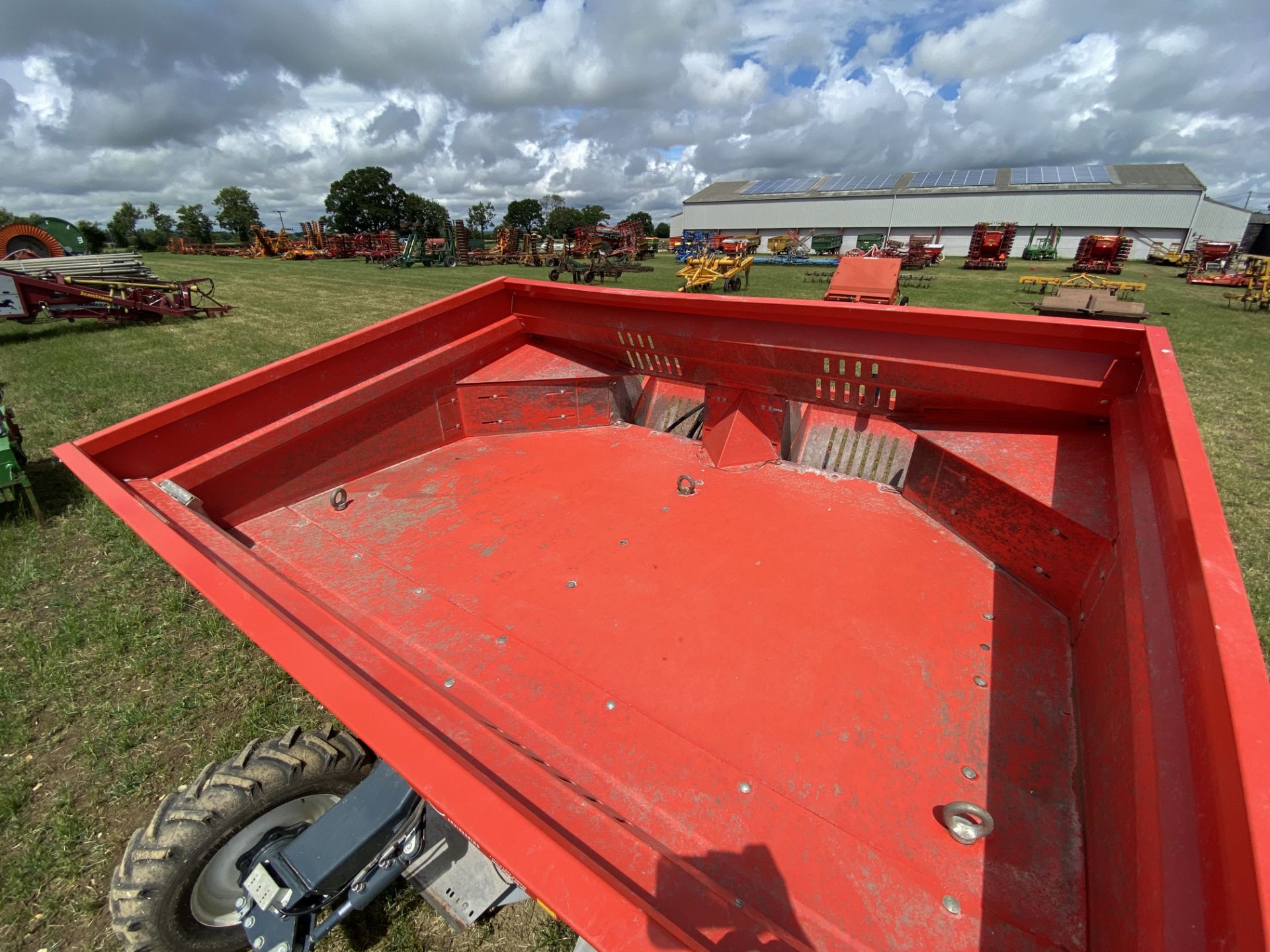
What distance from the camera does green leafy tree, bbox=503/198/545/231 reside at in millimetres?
66938

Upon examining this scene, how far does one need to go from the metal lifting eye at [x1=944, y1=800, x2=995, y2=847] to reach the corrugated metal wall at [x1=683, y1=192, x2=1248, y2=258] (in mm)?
42533

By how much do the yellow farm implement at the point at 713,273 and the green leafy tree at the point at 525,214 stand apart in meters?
55.1

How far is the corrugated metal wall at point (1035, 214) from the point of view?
3581 cm

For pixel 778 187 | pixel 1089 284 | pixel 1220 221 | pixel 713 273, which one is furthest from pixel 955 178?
pixel 713 273

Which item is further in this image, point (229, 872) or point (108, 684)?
point (108, 684)

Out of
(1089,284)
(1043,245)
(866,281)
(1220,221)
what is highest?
(1220,221)

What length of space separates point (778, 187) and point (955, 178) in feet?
41.0

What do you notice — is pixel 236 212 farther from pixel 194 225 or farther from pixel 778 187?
pixel 778 187

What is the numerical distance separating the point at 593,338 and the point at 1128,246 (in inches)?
1553

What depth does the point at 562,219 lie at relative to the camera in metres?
62.1

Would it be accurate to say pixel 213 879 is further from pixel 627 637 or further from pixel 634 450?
pixel 634 450

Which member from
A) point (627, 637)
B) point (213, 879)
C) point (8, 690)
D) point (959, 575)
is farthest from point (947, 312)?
point (8, 690)

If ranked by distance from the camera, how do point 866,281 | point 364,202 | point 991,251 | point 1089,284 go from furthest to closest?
point 364,202 < point 991,251 < point 1089,284 < point 866,281

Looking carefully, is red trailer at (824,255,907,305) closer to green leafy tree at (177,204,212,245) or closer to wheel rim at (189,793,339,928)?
wheel rim at (189,793,339,928)
